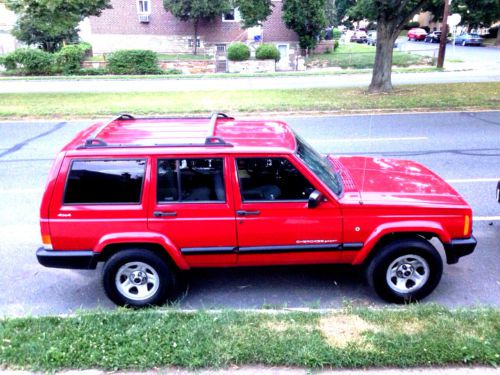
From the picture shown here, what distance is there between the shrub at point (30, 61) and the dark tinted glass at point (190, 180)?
2999 cm

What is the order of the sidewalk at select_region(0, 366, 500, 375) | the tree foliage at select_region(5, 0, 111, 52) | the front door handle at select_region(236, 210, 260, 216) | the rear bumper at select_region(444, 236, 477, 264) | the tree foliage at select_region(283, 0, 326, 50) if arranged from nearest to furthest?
the sidewalk at select_region(0, 366, 500, 375), the front door handle at select_region(236, 210, 260, 216), the rear bumper at select_region(444, 236, 477, 264), the tree foliage at select_region(5, 0, 111, 52), the tree foliage at select_region(283, 0, 326, 50)

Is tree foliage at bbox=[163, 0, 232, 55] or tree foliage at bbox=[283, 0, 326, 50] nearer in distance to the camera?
tree foliage at bbox=[283, 0, 326, 50]

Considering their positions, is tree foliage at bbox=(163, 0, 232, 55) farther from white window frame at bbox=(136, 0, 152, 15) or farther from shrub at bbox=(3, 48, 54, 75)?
shrub at bbox=(3, 48, 54, 75)

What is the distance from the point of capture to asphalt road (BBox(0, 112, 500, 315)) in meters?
4.57

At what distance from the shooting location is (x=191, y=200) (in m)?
4.21

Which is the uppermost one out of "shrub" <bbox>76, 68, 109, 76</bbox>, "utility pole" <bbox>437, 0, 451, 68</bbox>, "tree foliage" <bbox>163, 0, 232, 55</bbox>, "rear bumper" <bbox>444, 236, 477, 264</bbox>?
"tree foliage" <bbox>163, 0, 232, 55</bbox>

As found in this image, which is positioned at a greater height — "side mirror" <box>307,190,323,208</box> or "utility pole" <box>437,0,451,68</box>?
"utility pole" <box>437,0,451,68</box>

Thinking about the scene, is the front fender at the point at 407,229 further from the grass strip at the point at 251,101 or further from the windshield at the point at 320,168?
the grass strip at the point at 251,101

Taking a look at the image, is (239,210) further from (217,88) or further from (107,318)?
(217,88)

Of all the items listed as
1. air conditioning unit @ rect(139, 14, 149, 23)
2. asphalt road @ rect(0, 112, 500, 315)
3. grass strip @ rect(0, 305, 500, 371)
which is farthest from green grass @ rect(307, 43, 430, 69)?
grass strip @ rect(0, 305, 500, 371)

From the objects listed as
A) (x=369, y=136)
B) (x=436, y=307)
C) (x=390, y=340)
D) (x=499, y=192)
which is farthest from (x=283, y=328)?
(x=369, y=136)

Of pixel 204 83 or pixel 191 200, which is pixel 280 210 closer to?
pixel 191 200

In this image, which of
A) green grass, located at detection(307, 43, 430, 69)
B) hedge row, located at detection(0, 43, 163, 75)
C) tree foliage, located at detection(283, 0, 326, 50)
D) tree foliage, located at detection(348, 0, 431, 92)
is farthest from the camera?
tree foliage, located at detection(283, 0, 326, 50)

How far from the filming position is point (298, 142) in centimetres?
469
